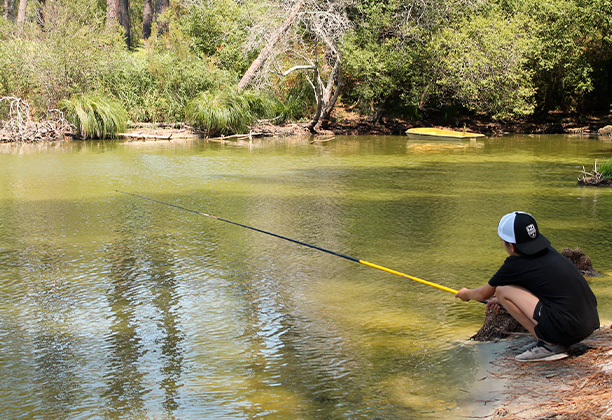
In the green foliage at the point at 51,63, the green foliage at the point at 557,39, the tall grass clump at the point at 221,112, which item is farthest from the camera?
the green foliage at the point at 557,39

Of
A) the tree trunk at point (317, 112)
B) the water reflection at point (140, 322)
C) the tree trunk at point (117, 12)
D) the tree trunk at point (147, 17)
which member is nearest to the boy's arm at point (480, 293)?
the water reflection at point (140, 322)

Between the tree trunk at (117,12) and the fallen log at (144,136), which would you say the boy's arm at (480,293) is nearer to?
the fallen log at (144,136)

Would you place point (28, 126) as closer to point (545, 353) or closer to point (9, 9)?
point (545, 353)

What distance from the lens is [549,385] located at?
369 centimetres

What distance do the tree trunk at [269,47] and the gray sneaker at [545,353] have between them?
65.6 feet

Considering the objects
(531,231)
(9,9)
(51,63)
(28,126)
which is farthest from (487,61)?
(9,9)

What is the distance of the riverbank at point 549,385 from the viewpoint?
335cm

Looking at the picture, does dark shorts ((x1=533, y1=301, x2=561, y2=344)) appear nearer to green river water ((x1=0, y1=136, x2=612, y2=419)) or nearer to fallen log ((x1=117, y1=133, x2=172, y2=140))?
green river water ((x1=0, y1=136, x2=612, y2=419))

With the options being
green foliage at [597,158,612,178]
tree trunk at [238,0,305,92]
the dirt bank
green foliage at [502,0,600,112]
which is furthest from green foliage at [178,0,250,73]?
green foliage at [597,158,612,178]

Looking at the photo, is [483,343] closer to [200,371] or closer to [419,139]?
[200,371]

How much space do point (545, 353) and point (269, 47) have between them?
20.5 m

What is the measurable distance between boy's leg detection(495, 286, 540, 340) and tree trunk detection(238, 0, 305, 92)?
19.8m

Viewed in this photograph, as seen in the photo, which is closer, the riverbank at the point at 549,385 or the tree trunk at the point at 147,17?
the riverbank at the point at 549,385

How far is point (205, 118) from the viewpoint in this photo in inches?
864
